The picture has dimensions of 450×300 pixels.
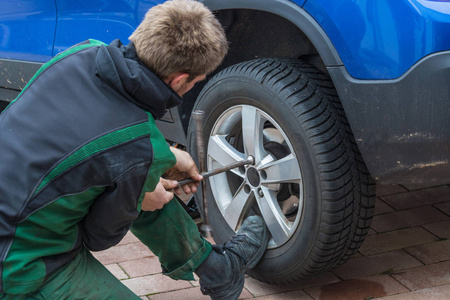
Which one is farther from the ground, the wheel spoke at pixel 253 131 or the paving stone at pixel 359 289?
the wheel spoke at pixel 253 131

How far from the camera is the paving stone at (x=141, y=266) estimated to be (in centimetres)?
303

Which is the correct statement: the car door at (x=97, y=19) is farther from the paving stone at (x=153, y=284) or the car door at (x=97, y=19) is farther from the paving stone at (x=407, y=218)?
the paving stone at (x=407, y=218)

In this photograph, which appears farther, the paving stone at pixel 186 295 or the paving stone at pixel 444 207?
the paving stone at pixel 444 207

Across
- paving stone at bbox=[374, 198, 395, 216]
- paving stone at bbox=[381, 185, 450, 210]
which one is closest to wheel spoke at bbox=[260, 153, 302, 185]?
paving stone at bbox=[374, 198, 395, 216]

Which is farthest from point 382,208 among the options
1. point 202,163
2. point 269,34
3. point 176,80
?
point 176,80

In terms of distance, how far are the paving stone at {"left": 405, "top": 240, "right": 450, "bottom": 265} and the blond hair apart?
155 cm

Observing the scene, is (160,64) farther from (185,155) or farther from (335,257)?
(335,257)

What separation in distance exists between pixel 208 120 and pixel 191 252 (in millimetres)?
646

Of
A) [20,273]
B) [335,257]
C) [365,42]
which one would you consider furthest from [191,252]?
[365,42]

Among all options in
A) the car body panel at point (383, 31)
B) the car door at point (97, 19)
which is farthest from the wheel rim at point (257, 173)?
the car door at point (97, 19)

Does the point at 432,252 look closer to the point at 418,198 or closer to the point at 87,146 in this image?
the point at 418,198

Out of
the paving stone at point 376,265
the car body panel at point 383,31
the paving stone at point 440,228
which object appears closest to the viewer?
the car body panel at point 383,31

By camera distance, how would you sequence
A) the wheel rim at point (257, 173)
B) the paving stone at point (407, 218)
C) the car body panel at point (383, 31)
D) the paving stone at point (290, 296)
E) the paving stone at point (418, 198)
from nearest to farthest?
1. the car body panel at point (383, 31)
2. the wheel rim at point (257, 173)
3. the paving stone at point (290, 296)
4. the paving stone at point (407, 218)
5. the paving stone at point (418, 198)

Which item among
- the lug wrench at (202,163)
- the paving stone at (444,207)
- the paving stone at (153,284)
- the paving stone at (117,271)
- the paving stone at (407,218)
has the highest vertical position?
the lug wrench at (202,163)
